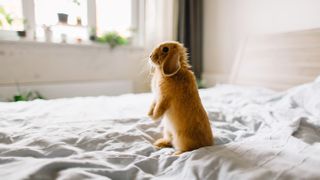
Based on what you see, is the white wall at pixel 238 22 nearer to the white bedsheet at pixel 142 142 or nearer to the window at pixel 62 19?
the white bedsheet at pixel 142 142

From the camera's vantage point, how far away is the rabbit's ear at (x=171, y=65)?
0.85 meters

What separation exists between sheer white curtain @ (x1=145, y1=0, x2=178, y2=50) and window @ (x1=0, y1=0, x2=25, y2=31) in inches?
51.1

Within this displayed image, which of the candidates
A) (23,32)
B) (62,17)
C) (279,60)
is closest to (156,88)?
(279,60)

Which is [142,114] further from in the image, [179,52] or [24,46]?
[24,46]

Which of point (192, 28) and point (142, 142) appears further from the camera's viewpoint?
point (192, 28)

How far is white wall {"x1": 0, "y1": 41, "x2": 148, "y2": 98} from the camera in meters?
2.33

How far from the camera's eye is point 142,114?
131 centimetres

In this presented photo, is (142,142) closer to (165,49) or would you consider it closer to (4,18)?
(165,49)

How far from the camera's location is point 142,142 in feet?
3.01

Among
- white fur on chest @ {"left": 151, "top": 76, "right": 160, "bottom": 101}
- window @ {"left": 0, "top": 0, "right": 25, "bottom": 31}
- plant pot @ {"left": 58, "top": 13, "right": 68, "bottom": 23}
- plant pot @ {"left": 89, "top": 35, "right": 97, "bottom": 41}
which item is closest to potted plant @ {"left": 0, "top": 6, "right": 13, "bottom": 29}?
window @ {"left": 0, "top": 0, "right": 25, "bottom": 31}

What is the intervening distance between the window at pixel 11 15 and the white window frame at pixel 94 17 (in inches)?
2.2

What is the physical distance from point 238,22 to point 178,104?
2.27 metres

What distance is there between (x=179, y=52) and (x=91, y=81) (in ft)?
6.57

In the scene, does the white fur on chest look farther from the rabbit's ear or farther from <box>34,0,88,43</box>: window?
<box>34,0,88,43</box>: window
